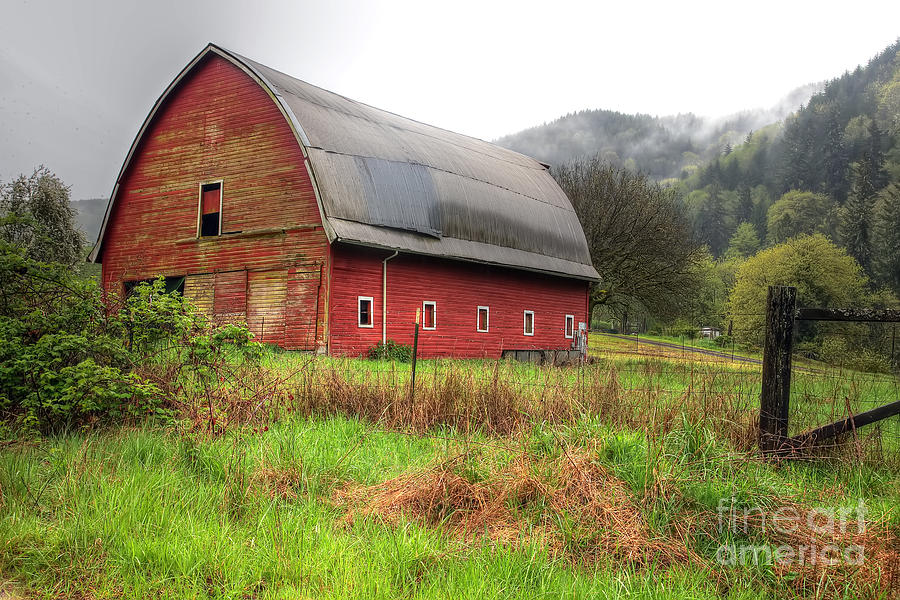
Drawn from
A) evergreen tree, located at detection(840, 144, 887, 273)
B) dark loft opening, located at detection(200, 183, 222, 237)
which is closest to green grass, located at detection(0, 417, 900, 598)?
dark loft opening, located at detection(200, 183, 222, 237)

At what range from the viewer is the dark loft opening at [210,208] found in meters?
19.4

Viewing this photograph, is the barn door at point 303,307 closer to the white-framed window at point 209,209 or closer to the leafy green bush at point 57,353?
the white-framed window at point 209,209

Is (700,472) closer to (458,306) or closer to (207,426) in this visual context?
(207,426)

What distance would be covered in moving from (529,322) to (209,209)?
1315 centimetres

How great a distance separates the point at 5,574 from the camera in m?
3.56

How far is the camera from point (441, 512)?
4.16 m

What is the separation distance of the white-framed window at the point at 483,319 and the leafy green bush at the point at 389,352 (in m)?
4.15

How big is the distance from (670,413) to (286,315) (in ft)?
46.4

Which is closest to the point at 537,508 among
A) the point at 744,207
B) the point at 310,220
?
the point at 310,220

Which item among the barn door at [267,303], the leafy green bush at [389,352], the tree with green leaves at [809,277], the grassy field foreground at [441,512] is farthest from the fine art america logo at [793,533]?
the tree with green leaves at [809,277]

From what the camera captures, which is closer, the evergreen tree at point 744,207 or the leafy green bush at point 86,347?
the leafy green bush at point 86,347

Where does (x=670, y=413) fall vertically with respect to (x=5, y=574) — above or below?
above

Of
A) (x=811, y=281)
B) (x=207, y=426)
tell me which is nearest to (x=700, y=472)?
(x=207, y=426)

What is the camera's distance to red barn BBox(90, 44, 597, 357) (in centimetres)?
1744
